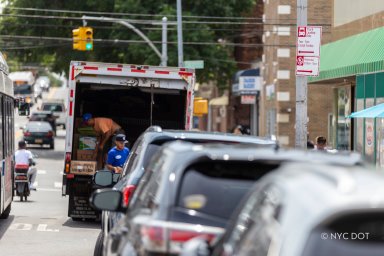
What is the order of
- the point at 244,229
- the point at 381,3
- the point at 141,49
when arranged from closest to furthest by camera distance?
the point at 244,229
the point at 381,3
the point at 141,49

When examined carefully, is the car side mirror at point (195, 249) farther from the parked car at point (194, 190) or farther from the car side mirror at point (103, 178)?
the car side mirror at point (103, 178)

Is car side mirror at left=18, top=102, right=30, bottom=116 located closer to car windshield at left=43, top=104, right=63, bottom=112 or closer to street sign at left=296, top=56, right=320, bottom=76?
street sign at left=296, top=56, right=320, bottom=76

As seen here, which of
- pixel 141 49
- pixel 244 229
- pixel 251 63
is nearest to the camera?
pixel 244 229

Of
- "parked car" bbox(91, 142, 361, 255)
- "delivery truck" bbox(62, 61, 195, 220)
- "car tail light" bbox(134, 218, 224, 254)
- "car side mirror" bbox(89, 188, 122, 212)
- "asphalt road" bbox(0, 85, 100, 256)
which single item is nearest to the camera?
"car tail light" bbox(134, 218, 224, 254)

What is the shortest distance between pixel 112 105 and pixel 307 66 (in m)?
5.11

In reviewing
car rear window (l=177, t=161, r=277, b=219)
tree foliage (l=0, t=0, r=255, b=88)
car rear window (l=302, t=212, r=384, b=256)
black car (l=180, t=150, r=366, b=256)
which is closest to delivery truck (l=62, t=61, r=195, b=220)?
car rear window (l=177, t=161, r=277, b=219)

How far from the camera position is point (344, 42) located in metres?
31.1

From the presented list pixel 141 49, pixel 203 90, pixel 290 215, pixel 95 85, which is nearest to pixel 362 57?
pixel 95 85

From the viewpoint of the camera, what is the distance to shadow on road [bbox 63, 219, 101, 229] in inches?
845

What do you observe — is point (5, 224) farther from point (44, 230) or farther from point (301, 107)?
point (301, 107)

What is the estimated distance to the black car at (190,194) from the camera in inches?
236

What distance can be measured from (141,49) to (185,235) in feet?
158

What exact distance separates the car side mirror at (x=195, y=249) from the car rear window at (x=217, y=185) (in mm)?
762

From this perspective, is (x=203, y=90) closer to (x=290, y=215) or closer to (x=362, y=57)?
(x=362, y=57)
